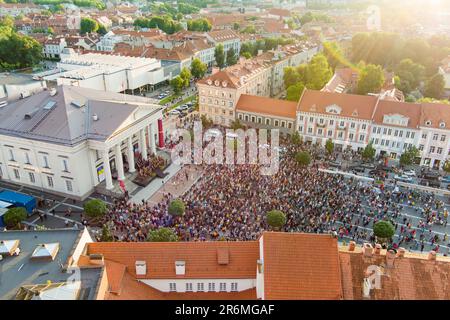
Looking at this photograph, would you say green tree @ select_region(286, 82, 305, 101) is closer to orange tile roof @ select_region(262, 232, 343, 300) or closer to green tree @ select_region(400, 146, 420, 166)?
green tree @ select_region(400, 146, 420, 166)

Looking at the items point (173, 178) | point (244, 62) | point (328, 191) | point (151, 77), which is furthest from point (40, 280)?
point (151, 77)

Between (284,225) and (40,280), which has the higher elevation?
(40,280)

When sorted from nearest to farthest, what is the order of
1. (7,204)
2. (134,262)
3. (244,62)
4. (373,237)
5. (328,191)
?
(134,262), (373,237), (7,204), (328,191), (244,62)

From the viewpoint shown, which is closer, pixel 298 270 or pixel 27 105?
pixel 298 270

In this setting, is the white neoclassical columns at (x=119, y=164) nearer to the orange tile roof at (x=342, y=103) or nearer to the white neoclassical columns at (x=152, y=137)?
the white neoclassical columns at (x=152, y=137)

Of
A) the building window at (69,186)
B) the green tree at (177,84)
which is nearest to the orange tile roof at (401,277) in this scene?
the building window at (69,186)

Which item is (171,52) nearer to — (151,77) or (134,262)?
(151,77)

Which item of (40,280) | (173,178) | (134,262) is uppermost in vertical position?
(40,280)
